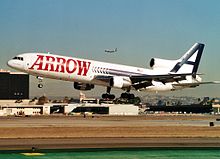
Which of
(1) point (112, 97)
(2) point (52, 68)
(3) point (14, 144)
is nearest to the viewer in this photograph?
(3) point (14, 144)

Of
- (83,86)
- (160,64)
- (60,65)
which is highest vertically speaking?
(160,64)

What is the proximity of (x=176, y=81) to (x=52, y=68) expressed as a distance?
79.4 feet

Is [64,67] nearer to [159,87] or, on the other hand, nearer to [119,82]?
[119,82]

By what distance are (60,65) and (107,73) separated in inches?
350

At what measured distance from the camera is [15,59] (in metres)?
73.7

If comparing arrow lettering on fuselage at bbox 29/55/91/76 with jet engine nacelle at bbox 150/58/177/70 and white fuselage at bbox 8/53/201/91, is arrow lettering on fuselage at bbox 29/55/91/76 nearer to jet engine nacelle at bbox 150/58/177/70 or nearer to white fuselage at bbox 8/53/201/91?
white fuselage at bbox 8/53/201/91

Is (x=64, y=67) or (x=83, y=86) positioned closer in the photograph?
(x=64, y=67)

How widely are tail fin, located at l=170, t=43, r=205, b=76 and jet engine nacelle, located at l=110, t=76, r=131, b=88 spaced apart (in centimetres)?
1641

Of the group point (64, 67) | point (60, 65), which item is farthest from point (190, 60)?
point (60, 65)

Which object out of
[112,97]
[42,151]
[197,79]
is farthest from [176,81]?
[42,151]

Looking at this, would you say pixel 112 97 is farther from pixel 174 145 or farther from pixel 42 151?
pixel 42 151

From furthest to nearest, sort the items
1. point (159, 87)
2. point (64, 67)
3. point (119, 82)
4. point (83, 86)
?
point (159, 87)
point (83, 86)
point (119, 82)
point (64, 67)

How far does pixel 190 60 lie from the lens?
9619cm

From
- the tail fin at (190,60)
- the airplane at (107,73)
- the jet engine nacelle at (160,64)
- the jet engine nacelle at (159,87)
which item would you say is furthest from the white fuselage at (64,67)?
the tail fin at (190,60)
